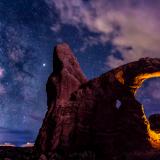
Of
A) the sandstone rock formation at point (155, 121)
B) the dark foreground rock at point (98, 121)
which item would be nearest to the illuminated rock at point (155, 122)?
the sandstone rock formation at point (155, 121)

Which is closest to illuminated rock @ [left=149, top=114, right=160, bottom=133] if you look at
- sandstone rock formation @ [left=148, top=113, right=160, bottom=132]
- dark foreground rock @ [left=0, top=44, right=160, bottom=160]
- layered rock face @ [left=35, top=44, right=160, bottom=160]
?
sandstone rock formation @ [left=148, top=113, right=160, bottom=132]

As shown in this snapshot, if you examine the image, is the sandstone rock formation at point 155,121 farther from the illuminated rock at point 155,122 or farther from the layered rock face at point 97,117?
the layered rock face at point 97,117

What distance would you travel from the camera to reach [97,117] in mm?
23125

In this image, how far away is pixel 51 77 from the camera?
26.9 metres

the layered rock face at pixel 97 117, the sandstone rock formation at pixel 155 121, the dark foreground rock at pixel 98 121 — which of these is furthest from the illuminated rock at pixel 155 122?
the layered rock face at pixel 97 117

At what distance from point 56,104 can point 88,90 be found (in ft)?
10.2

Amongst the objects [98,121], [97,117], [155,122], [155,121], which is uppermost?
[155,121]

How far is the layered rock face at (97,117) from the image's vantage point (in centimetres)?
2203

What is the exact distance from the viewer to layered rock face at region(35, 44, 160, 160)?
72.3 feet

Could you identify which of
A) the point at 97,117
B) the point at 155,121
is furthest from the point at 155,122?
the point at 97,117

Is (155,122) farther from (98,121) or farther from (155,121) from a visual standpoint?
(98,121)

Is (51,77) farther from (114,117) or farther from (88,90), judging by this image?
(114,117)

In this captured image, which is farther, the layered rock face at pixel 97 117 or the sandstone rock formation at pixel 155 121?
the sandstone rock formation at pixel 155 121

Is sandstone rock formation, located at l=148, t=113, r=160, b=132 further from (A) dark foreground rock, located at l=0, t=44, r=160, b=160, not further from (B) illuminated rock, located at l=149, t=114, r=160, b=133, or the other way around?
(A) dark foreground rock, located at l=0, t=44, r=160, b=160
